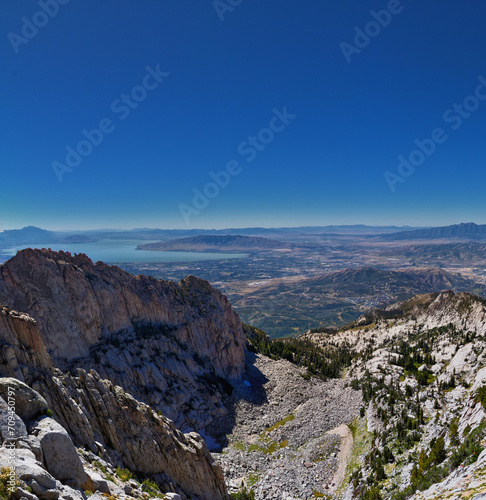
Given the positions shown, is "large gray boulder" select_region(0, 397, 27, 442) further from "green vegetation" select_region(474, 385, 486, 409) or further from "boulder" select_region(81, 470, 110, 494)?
"green vegetation" select_region(474, 385, 486, 409)

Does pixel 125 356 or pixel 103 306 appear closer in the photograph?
pixel 125 356

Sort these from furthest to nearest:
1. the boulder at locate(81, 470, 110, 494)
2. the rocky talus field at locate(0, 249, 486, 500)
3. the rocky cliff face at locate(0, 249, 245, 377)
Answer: the rocky cliff face at locate(0, 249, 245, 377) < the rocky talus field at locate(0, 249, 486, 500) < the boulder at locate(81, 470, 110, 494)

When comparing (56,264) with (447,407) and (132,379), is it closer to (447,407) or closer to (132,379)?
(132,379)

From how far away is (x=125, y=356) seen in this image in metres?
60.6

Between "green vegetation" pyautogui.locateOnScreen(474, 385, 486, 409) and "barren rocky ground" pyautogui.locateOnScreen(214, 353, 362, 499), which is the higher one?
"green vegetation" pyautogui.locateOnScreen(474, 385, 486, 409)

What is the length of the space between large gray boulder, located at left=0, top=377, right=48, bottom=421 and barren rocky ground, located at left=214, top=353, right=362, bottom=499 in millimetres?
38485

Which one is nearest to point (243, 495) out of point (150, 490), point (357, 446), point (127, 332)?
point (357, 446)

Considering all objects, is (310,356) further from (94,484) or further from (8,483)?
(8,483)

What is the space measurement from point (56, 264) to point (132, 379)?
30322 millimetres

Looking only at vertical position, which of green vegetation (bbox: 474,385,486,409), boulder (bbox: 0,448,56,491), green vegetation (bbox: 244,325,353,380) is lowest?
green vegetation (bbox: 244,325,353,380)

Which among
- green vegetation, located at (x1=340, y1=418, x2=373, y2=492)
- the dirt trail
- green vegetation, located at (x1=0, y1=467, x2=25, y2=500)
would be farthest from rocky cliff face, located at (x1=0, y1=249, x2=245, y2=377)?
green vegetation, located at (x1=0, y1=467, x2=25, y2=500)

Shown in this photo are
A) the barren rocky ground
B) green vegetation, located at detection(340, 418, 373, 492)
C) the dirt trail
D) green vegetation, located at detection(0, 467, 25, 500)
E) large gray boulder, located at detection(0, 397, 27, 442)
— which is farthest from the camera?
the barren rocky ground

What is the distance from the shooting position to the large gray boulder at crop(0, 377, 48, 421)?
17.3m

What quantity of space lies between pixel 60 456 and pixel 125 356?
48.9 meters
